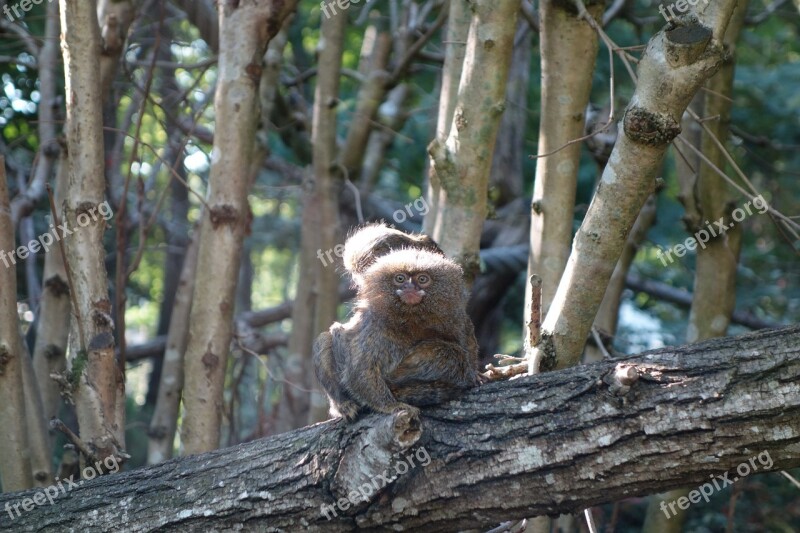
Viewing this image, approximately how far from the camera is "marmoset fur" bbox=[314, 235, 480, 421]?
381cm

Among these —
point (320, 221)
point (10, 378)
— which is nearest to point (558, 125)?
point (320, 221)

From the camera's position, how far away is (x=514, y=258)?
7.61 metres

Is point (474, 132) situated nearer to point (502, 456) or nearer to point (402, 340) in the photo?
point (402, 340)

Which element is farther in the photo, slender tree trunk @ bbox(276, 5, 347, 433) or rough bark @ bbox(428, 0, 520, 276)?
slender tree trunk @ bbox(276, 5, 347, 433)

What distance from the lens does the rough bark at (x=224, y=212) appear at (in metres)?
4.73

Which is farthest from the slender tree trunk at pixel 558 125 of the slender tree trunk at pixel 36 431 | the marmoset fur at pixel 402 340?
the slender tree trunk at pixel 36 431

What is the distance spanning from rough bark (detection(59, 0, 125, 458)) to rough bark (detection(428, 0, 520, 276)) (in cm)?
180

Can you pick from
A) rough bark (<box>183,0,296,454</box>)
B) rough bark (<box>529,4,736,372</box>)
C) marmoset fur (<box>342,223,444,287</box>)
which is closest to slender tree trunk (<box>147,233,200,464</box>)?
rough bark (<box>183,0,296,454</box>)

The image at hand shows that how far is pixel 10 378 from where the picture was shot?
4.30m

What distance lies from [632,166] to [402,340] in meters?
1.31

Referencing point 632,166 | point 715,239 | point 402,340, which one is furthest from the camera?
point 715,239

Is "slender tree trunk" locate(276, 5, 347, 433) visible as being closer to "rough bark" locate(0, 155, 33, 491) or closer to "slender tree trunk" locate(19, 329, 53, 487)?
"slender tree trunk" locate(19, 329, 53, 487)

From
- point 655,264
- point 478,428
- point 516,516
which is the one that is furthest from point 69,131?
point 655,264

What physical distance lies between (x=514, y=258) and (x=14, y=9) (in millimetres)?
4575
